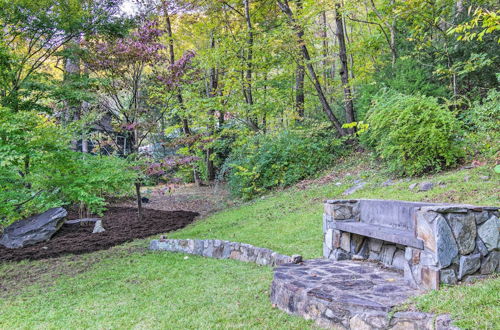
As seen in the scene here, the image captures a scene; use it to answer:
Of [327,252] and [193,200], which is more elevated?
[327,252]

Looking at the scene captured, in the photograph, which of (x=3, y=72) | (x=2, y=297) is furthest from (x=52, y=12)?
(x=2, y=297)

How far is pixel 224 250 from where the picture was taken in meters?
5.42

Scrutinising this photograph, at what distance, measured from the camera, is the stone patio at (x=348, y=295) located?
7.59 ft

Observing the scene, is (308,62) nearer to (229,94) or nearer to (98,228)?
(229,94)

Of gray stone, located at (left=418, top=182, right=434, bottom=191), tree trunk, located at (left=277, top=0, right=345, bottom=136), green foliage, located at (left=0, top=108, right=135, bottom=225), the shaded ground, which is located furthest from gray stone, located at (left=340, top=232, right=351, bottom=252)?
tree trunk, located at (left=277, top=0, right=345, bottom=136)

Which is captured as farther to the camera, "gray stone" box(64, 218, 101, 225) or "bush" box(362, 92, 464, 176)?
"gray stone" box(64, 218, 101, 225)

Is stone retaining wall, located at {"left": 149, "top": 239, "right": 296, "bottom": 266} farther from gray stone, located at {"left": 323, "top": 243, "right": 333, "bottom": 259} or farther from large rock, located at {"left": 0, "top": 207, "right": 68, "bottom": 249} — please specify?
large rock, located at {"left": 0, "top": 207, "right": 68, "bottom": 249}

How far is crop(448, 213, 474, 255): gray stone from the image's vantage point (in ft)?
8.57

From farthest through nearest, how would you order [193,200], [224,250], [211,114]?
[211,114] < [193,200] < [224,250]

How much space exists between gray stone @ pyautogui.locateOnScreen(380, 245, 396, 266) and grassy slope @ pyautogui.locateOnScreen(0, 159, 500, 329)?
948mm

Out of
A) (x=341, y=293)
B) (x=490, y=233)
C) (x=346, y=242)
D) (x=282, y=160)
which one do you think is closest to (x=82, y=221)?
(x=282, y=160)

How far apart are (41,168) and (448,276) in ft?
16.9

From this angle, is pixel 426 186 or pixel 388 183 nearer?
pixel 426 186

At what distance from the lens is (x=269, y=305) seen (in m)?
3.17
